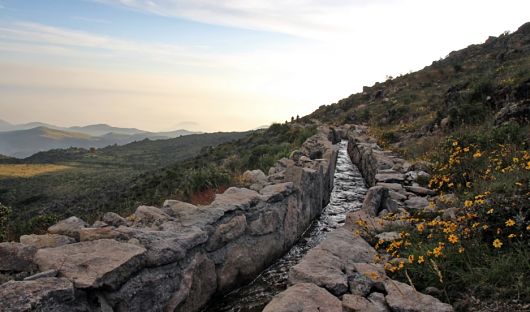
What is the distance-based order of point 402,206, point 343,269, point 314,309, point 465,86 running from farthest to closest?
point 465,86 → point 402,206 → point 343,269 → point 314,309

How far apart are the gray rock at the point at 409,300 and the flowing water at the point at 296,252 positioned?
2340 mm

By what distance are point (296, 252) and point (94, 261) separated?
16.8ft

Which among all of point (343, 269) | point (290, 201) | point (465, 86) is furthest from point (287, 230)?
point (465, 86)

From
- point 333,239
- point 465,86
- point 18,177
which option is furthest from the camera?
point 18,177

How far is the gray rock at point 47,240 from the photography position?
18.6ft

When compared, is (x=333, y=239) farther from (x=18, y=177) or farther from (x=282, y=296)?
(x=18, y=177)

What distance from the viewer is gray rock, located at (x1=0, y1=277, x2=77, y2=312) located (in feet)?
13.1

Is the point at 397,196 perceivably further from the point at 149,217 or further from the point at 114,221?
the point at 114,221

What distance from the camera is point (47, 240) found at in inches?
226

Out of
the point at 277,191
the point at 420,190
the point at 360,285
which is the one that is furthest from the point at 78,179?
the point at 360,285

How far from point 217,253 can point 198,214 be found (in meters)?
0.77

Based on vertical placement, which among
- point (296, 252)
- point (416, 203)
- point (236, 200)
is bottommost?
point (296, 252)

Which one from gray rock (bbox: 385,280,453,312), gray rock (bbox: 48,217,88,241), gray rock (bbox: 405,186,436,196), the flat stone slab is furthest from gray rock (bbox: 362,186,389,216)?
gray rock (bbox: 48,217,88,241)

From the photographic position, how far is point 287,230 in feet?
30.7
